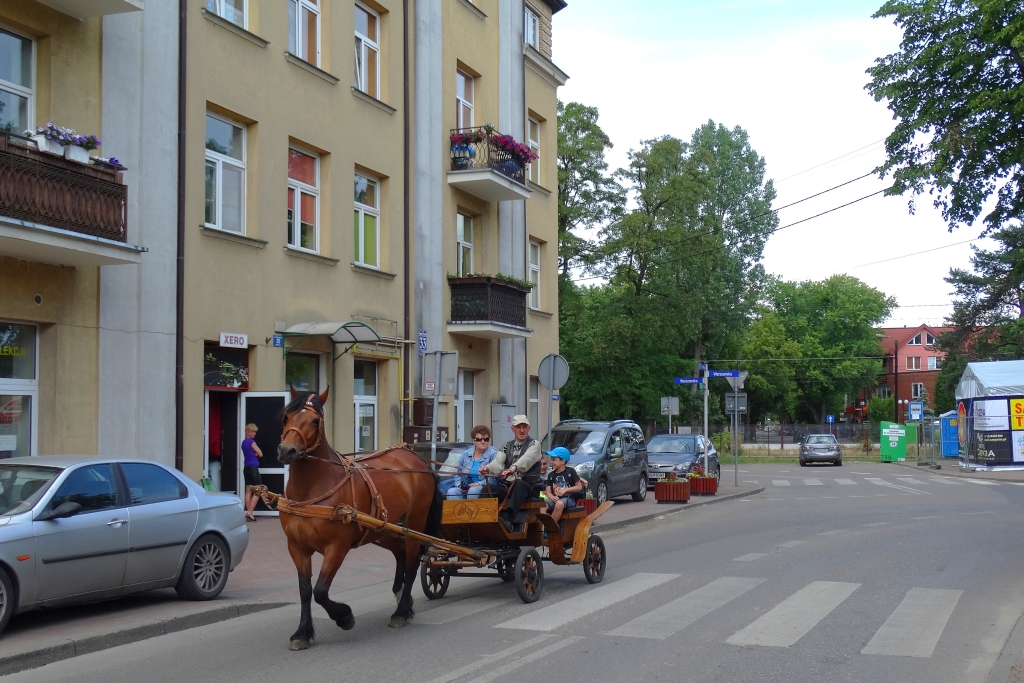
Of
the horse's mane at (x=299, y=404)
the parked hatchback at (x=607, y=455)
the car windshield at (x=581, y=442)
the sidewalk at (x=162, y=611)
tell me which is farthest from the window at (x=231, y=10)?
the horse's mane at (x=299, y=404)

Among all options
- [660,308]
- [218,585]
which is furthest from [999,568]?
[660,308]

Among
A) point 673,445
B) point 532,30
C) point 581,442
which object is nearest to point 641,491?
point 581,442

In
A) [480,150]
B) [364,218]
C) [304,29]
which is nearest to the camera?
[304,29]

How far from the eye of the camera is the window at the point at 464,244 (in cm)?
2575

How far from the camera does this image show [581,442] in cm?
2356

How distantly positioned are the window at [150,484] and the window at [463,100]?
16.6m

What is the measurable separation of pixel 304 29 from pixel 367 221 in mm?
4160

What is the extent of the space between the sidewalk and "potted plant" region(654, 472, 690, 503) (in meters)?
10.5

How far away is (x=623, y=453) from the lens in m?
24.0

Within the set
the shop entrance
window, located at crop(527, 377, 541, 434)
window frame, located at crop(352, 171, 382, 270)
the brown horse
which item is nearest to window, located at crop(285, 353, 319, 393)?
the shop entrance

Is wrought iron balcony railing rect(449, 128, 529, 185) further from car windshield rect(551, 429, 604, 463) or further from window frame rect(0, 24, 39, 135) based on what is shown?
window frame rect(0, 24, 39, 135)

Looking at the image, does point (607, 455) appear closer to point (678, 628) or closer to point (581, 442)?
point (581, 442)

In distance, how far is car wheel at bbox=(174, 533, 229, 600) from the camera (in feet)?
33.8

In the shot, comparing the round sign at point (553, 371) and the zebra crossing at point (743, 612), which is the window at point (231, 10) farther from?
the zebra crossing at point (743, 612)
